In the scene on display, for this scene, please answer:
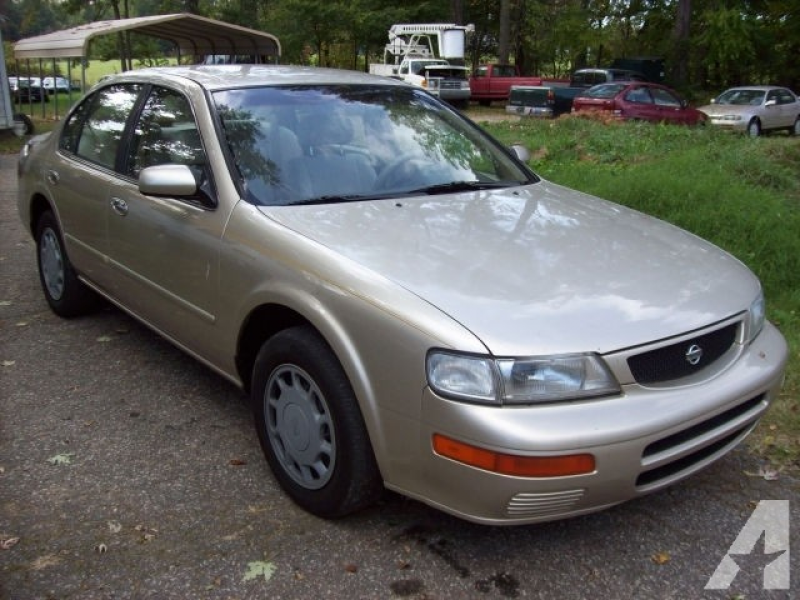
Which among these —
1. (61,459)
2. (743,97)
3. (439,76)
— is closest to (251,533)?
(61,459)

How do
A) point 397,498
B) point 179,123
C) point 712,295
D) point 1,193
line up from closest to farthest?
point 712,295, point 397,498, point 179,123, point 1,193

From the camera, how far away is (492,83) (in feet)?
97.6

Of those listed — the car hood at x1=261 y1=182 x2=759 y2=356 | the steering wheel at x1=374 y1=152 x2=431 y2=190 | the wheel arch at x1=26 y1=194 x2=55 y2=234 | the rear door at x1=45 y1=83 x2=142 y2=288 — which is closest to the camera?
the car hood at x1=261 y1=182 x2=759 y2=356

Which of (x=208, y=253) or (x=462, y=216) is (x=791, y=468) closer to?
(x=462, y=216)

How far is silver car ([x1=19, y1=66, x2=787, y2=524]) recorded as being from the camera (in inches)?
90.3

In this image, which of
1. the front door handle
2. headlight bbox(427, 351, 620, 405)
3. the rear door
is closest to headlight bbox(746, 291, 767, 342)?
headlight bbox(427, 351, 620, 405)

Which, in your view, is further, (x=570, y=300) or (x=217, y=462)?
(x=217, y=462)

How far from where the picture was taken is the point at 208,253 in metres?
3.25

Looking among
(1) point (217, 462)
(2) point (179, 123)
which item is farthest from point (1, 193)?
(1) point (217, 462)

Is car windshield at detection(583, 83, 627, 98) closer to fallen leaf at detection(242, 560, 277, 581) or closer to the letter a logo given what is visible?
the letter a logo

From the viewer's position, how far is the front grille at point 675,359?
94.8 inches

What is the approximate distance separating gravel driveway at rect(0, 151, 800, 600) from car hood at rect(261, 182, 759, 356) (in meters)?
0.83

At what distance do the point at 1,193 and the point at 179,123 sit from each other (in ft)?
26.0

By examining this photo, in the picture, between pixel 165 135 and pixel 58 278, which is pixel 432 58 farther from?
pixel 165 135
